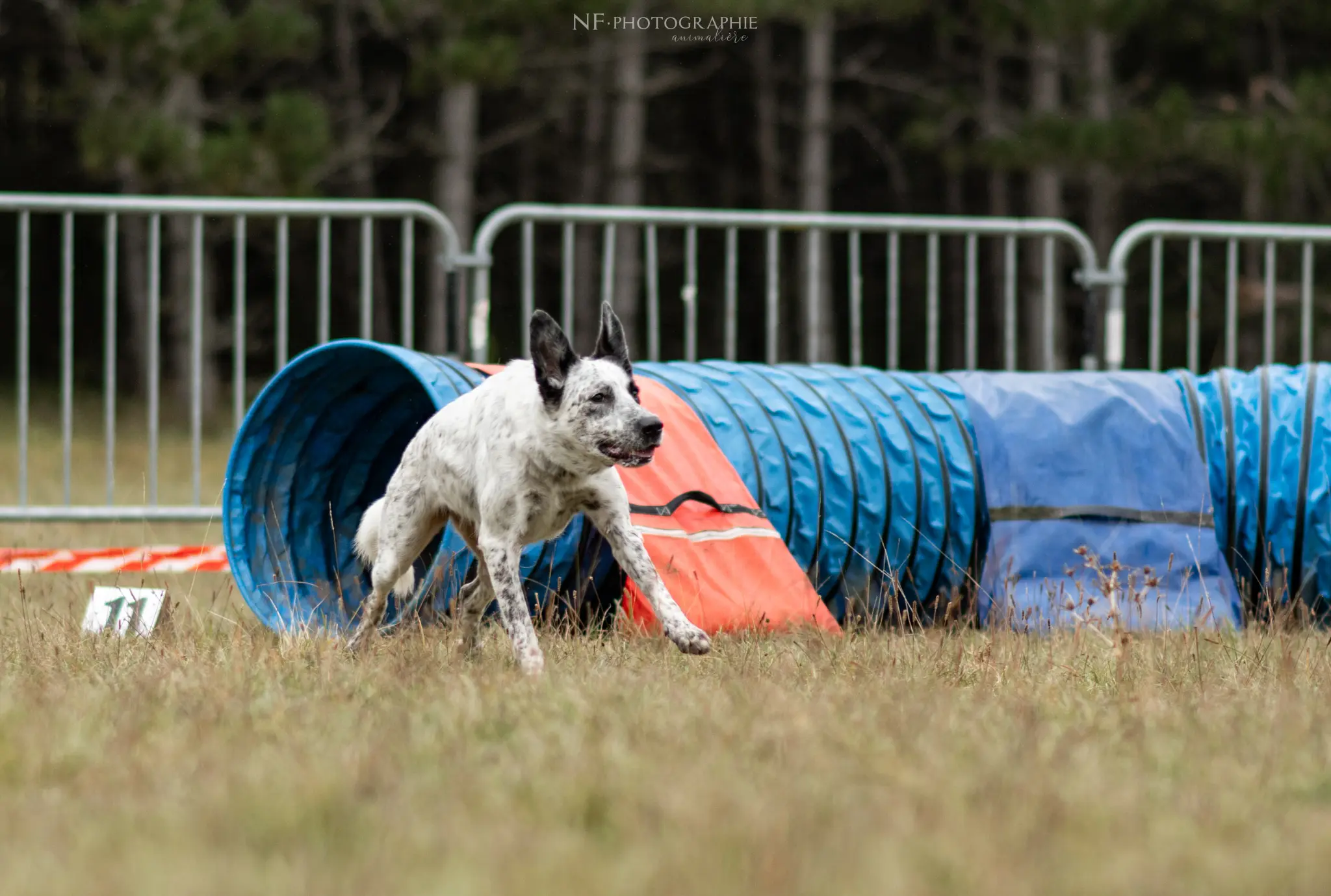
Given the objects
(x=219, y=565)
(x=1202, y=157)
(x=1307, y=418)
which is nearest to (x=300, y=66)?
(x=1202, y=157)

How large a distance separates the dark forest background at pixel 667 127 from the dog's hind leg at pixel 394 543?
35.6 ft

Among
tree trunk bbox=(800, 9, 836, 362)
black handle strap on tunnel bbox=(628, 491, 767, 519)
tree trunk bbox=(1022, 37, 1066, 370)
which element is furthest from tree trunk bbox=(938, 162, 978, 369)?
black handle strap on tunnel bbox=(628, 491, 767, 519)

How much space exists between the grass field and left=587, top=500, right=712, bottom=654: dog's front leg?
88 millimetres

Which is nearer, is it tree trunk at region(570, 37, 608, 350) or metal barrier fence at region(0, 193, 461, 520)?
metal barrier fence at region(0, 193, 461, 520)

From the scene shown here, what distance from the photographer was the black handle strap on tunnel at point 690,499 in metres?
5.05

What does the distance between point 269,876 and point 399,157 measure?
23.3 metres

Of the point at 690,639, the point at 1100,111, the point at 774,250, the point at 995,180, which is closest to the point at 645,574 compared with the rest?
the point at 690,639

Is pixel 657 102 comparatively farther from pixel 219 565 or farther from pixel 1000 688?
pixel 1000 688

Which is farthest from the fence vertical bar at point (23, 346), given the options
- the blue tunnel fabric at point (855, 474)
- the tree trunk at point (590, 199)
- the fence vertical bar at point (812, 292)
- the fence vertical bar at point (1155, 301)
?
the tree trunk at point (590, 199)

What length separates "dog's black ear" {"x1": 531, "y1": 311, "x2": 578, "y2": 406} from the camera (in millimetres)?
4009

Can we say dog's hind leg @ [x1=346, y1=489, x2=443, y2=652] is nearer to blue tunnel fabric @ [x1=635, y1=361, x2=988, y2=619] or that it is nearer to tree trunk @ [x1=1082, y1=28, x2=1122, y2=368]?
blue tunnel fabric @ [x1=635, y1=361, x2=988, y2=619]

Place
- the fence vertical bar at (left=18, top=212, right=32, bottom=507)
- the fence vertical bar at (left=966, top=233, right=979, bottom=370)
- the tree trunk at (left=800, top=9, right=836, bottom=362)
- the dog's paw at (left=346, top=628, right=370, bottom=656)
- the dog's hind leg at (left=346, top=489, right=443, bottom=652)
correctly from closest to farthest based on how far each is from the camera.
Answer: the dog's paw at (left=346, top=628, right=370, bottom=656), the dog's hind leg at (left=346, top=489, right=443, bottom=652), the fence vertical bar at (left=18, top=212, right=32, bottom=507), the fence vertical bar at (left=966, top=233, right=979, bottom=370), the tree trunk at (left=800, top=9, right=836, bottom=362)

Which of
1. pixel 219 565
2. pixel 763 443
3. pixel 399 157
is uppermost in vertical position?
pixel 399 157

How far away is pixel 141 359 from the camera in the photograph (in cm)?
2003
